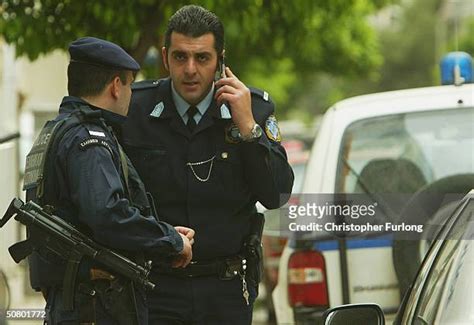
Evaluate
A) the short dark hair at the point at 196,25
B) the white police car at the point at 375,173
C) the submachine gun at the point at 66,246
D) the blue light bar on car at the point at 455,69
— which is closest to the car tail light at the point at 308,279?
the white police car at the point at 375,173

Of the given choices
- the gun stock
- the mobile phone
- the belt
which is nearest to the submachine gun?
the gun stock

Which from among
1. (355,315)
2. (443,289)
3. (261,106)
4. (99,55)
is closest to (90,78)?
(99,55)

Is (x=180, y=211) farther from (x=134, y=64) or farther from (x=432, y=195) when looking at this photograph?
(x=432, y=195)

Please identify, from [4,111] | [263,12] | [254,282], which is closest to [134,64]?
[254,282]

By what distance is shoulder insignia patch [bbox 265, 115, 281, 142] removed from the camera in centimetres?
538

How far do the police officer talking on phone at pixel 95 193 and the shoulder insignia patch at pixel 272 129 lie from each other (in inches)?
23.9

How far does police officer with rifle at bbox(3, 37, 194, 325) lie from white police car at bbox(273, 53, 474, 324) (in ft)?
6.28

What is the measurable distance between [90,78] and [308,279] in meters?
2.35

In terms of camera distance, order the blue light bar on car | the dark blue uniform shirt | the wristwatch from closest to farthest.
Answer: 1. the dark blue uniform shirt
2. the wristwatch
3. the blue light bar on car

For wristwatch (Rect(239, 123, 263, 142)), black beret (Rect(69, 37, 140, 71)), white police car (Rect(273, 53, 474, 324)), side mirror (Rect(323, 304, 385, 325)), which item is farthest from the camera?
white police car (Rect(273, 53, 474, 324))

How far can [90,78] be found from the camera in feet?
16.3

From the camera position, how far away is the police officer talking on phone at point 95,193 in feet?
15.3

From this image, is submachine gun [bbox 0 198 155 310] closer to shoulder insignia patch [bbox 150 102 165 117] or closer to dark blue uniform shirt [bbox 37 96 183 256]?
dark blue uniform shirt [bbox 37 96 183 256]

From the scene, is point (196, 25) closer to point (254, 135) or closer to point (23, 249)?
point (254, 135)
